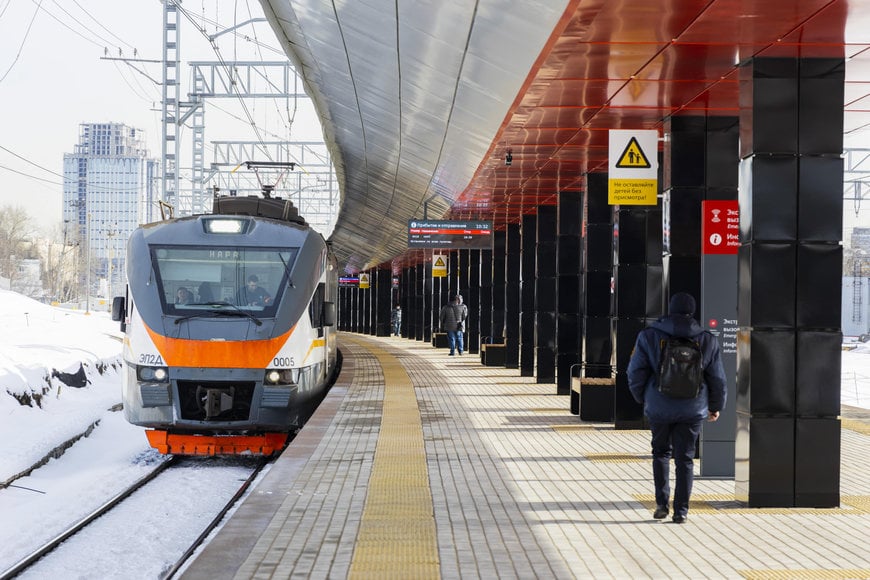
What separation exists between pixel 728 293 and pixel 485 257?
22.0 meters

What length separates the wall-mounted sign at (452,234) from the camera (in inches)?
984

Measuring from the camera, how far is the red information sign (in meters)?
9.73

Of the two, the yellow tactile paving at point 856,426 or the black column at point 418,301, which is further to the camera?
the black column at point 418,301

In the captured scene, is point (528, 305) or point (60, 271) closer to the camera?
point (528, 305)

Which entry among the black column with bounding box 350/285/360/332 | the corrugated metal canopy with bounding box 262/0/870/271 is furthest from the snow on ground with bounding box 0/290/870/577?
the black column with bounding box 350/285/360/332

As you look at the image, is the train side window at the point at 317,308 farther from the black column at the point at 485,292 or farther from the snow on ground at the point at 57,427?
the black column at the point at 485,292

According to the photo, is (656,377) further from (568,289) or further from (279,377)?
(568,289)

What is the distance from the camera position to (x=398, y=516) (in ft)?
25.7

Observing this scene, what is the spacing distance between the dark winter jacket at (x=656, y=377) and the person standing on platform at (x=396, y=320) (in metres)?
51.8

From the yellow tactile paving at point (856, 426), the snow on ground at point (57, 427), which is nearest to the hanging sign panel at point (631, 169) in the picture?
the yellow tactile paving at point (856, 426)

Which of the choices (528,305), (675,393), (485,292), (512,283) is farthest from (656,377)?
(485,292)

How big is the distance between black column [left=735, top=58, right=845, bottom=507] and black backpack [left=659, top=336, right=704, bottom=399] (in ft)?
3.47

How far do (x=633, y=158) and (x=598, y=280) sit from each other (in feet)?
13.6

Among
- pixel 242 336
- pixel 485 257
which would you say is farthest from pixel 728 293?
pixel 485 257
